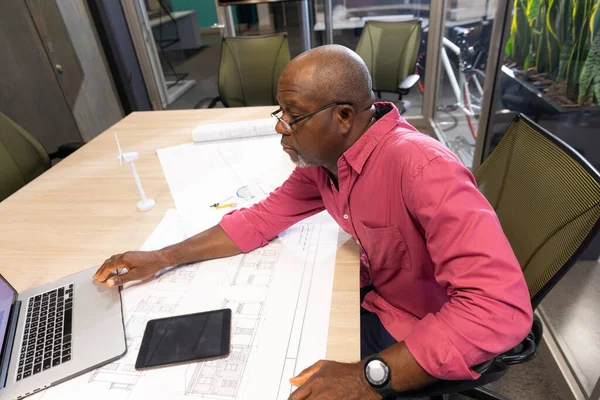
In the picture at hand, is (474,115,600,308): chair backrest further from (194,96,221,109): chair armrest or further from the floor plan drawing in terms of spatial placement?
(194,96,221,109): chair armrest

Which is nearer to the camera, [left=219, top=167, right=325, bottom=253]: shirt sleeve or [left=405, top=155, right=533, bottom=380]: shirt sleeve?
[left=405, top=155, right=533, bottom=380]: shirt sleeve

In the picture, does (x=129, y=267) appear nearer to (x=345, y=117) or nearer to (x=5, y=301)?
(x=5, y=301)

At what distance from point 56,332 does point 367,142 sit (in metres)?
0.83

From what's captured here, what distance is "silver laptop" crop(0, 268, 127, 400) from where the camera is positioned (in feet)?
2.46

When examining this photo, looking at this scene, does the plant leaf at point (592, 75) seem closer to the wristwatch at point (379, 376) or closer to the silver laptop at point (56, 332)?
the wristwatch at point (379, 376)

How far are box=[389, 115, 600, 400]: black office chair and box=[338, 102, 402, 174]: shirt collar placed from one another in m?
0.35

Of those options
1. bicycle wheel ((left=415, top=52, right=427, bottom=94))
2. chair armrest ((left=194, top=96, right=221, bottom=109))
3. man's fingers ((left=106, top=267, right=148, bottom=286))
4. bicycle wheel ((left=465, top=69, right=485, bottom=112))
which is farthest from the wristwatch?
bicycle wheel ((left=415, top=52, right=427, bottom=94))

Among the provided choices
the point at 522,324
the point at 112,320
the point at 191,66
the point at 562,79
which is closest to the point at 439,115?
the point at 562,79

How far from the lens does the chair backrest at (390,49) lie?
2646 mm

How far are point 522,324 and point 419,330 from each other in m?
0.18

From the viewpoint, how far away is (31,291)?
0.97 meters

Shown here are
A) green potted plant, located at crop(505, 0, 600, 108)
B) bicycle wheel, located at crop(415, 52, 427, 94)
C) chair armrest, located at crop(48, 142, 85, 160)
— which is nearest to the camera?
green potted plant, located at crop(505, 0, 600, 108)

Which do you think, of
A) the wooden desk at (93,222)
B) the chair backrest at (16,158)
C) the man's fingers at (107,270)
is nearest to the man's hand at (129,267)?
the man's fingers at (107,270)

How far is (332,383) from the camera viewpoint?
67 centimetres
